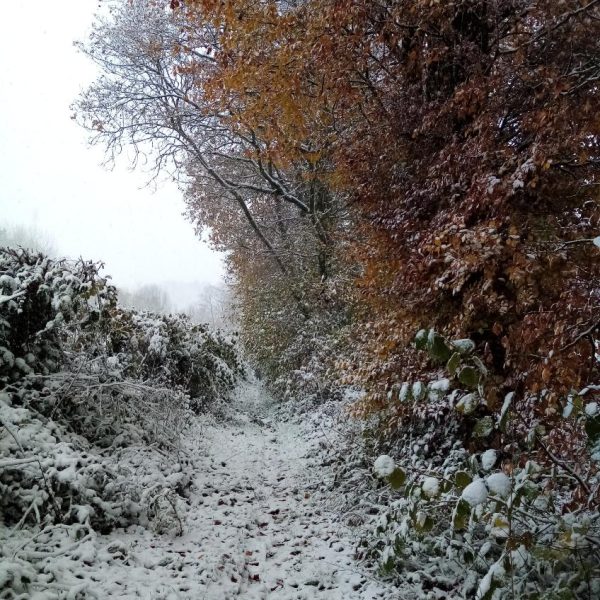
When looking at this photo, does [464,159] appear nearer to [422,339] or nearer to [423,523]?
[422,339]

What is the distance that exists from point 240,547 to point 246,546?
7 centimetres

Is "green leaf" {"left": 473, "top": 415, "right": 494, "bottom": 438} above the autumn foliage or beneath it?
beneath

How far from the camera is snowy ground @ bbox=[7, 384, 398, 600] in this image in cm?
361

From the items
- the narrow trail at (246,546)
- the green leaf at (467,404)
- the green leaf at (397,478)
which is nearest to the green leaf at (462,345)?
the green leaf at (467,404)

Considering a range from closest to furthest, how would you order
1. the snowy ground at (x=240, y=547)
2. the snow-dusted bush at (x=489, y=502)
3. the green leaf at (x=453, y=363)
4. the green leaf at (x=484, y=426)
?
the green leaf at (x=453, y=363) < the snow-dusted bush at (x=489, y=502) < the green leaf at (x=484, y=426) < the snowy ground at (x=240, y=547)

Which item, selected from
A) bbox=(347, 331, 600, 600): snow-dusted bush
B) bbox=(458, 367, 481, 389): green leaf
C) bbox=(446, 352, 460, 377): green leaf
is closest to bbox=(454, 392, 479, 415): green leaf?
bbox=(347, 331, 600, 600): snow-dusted bush

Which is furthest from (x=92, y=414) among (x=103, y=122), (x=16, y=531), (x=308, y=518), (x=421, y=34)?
(x=103, y=122)

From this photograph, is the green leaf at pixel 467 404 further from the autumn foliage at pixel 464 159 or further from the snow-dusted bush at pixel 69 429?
the snow-dusted bush at pixel 69 429

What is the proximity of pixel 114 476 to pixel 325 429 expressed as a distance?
4.51 m

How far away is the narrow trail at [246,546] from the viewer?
12.0 feet

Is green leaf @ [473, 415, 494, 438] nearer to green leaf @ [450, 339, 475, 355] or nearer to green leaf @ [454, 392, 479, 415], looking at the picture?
green leaf @ [454, 392, 479, 415]

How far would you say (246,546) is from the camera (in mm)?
4477

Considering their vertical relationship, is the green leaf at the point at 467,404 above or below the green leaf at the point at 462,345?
below

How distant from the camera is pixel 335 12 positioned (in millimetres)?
5078
